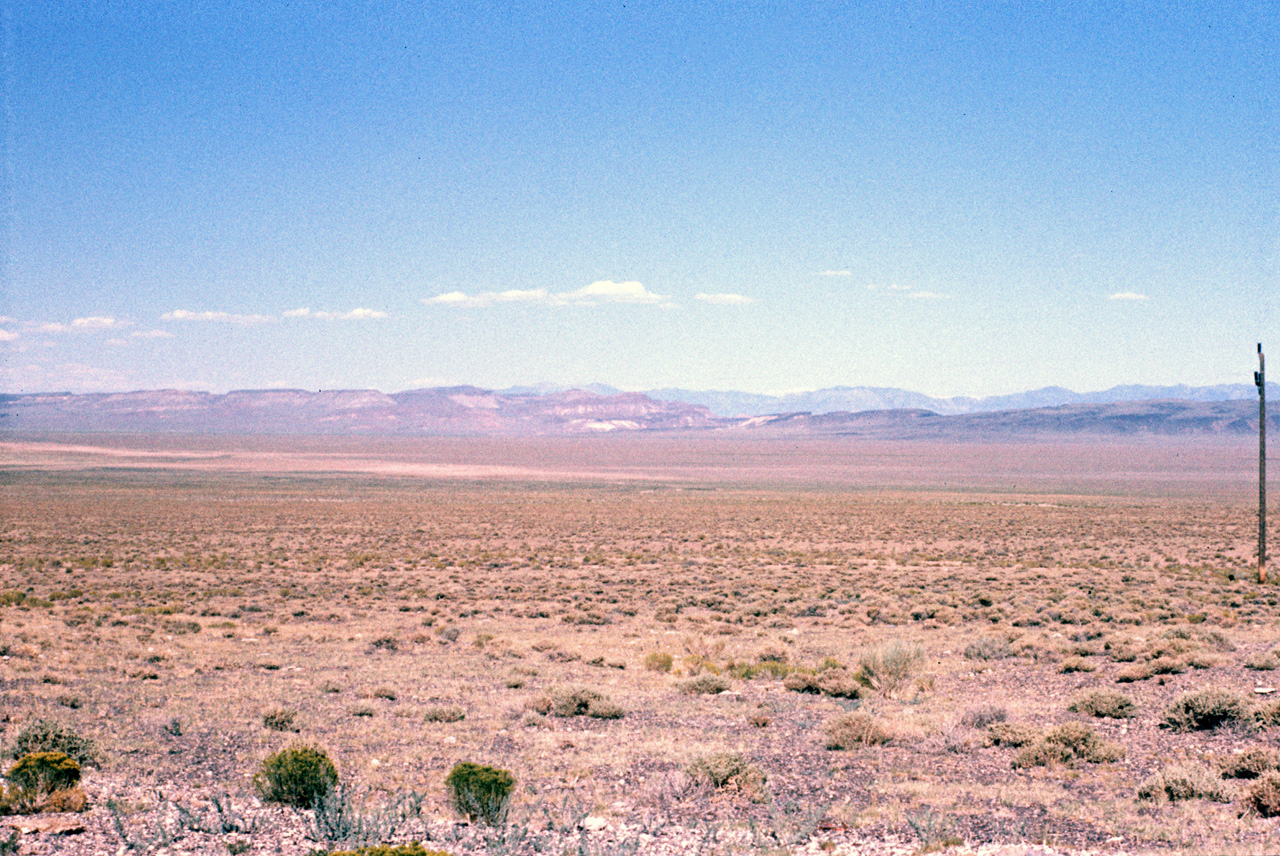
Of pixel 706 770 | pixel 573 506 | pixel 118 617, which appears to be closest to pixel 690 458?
pixel 573 506

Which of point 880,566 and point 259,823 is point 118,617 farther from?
point 880,566

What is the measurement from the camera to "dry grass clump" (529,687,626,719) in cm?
1095

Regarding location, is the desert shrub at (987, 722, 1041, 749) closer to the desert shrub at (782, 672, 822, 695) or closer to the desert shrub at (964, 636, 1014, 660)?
the desert shrub at (782, 672, 822, 695)

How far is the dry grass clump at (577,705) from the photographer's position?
1095 centimetres

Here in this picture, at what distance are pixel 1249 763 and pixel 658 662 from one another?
874 centimetres

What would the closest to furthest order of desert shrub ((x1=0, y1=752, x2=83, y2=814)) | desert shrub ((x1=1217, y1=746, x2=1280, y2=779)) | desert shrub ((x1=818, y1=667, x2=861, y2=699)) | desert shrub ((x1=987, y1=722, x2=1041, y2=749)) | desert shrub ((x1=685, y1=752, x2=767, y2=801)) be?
desert shrub ((x1=0, y1=752, x2=83, y2=814)) < desert shrub ((x1=1217, y1=746, x2=1280, y2=779)) < desert shrub ((x1=685, y1=752, x2=767, y2=801)) < desert shrub ((x1=987, y1=722, x2=1041, y2=749)) < desert shrub ((x1=818, y1=667, x2=861, y2=699))

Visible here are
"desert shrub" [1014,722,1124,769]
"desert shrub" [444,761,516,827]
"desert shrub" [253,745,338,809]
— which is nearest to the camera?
"desert shrub" [444,761,516,827]

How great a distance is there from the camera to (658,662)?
15.0 meters

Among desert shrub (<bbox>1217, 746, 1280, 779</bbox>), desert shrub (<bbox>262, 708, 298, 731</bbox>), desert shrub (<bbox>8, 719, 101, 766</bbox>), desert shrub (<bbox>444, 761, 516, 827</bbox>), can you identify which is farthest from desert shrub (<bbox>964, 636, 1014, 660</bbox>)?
desert shrub (<bbox>8, 719, 101, 766</bbox>)

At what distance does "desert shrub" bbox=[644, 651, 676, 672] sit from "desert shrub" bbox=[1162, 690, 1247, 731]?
289 inches

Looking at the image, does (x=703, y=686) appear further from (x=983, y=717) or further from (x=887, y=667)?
(x=983, y=717)

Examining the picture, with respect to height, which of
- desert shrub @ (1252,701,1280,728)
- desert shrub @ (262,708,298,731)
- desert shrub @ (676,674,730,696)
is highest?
desert shrub @ (1252,701,1280,728)

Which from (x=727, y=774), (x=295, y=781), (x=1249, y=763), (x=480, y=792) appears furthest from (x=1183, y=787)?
(x=295, y=781)

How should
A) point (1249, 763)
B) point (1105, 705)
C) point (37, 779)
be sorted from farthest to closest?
point (1105, 705), point (1249, 763), point (37, 779)
